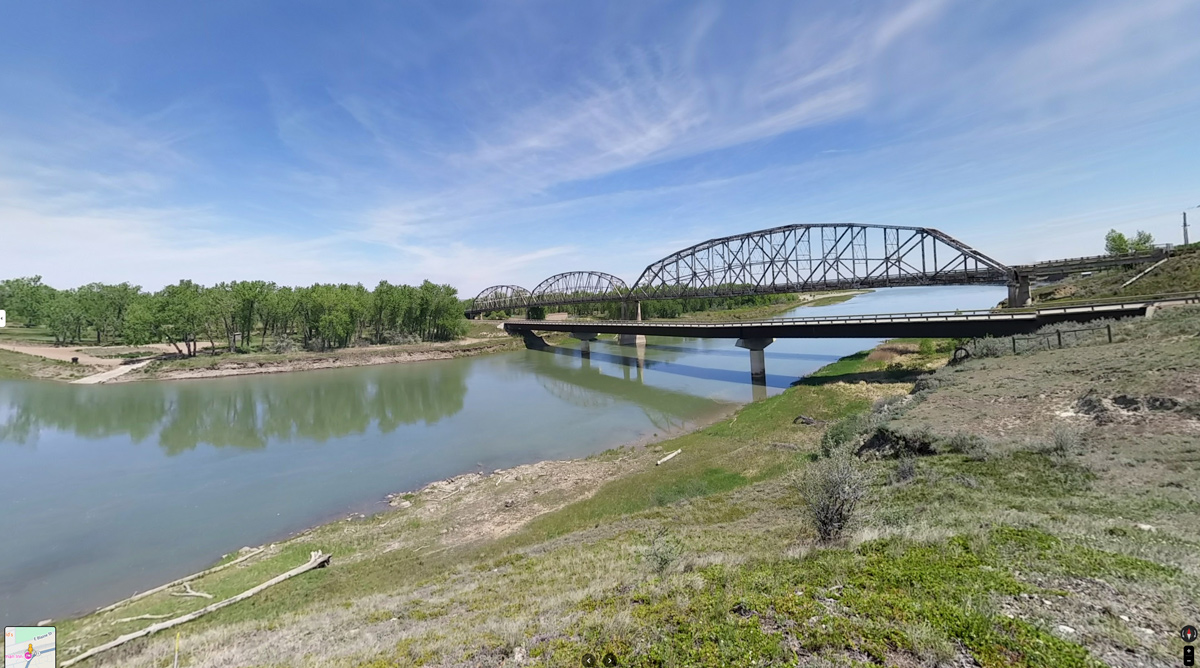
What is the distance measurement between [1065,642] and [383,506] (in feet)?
74.0

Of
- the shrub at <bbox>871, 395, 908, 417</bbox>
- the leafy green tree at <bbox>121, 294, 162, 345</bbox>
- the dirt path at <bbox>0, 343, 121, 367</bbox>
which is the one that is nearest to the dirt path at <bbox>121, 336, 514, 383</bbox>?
the dirt path at <bbox>0, 343, 121, 367</bbox>

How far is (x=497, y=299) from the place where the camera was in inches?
6885

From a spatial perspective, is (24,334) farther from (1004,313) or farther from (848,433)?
(1004,313)

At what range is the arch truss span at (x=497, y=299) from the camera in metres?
157

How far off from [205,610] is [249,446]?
23.4m

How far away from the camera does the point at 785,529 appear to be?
11.1m

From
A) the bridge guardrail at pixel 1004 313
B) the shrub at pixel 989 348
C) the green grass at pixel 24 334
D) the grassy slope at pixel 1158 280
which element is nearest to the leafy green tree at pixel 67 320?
the green grass at pixel 24 334

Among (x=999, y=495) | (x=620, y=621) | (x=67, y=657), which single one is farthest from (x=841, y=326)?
(x=67, y=657)

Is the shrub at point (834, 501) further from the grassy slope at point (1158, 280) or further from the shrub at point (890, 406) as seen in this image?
the grassy slope at point (1158, 280)

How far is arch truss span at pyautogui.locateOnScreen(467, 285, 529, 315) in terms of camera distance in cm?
15688

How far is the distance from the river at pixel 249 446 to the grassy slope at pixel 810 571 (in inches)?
158

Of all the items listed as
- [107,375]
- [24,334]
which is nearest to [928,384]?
[107,375]

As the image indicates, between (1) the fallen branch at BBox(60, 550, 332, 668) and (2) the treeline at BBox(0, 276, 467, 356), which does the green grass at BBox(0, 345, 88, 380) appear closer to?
(2) the treeline at BBox(0, 276, 467, 356)

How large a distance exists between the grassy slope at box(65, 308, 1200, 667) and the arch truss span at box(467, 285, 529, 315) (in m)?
131
